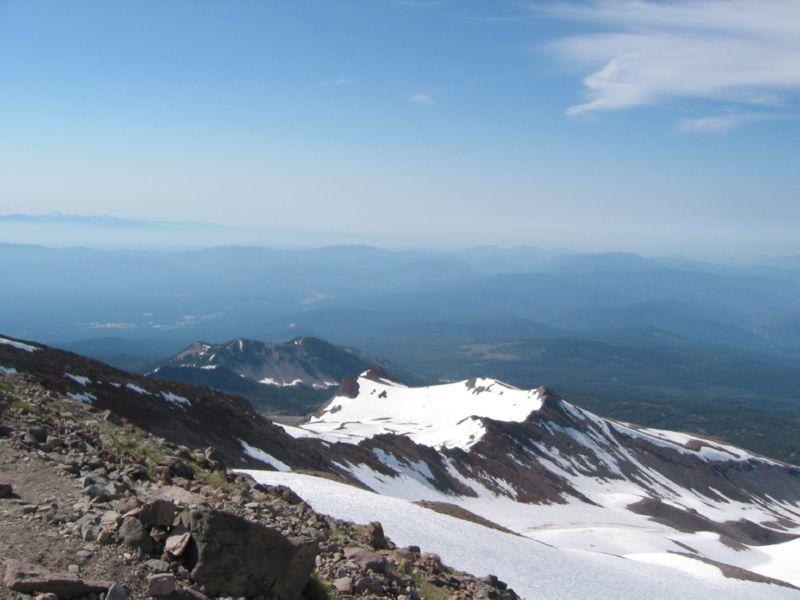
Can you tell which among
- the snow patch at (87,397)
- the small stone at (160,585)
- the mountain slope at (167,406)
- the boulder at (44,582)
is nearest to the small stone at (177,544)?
the small stone at (160,585)

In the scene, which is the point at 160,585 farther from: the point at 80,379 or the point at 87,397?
the point at 80,379

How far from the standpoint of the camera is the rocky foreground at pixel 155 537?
916 centimetres

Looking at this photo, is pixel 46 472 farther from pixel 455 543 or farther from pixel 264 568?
pixel 455 543

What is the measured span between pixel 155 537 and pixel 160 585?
115 cm

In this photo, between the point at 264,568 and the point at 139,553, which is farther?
the point at 264,568

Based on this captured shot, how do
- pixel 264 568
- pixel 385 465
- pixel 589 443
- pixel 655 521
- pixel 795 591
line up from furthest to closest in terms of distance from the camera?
1. pixel 589 443
2. pixel 655 521
3. pixel 385 465
4. pixel 795 591
5. pixel 264 568

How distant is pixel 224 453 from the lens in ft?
155

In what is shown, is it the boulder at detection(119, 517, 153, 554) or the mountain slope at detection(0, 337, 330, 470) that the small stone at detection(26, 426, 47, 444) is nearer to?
the boulder at detection(119, 517, 153, 554)

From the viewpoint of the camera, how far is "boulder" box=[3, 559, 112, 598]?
324 inches

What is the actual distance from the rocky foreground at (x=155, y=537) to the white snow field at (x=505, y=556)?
369 inches

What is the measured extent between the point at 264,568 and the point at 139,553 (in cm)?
199

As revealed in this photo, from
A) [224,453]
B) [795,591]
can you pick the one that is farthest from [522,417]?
[224,453]

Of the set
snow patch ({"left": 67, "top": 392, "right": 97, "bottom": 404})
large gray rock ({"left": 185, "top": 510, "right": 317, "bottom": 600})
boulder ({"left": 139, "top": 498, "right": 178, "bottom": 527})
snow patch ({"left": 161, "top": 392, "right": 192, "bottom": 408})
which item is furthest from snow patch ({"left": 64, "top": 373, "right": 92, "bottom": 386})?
large gray rock ({"left": 185, "top": 510, "right": 317, "bottom": 600})

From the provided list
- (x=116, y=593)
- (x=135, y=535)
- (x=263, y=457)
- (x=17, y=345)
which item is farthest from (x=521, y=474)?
(x=116, y=593)
